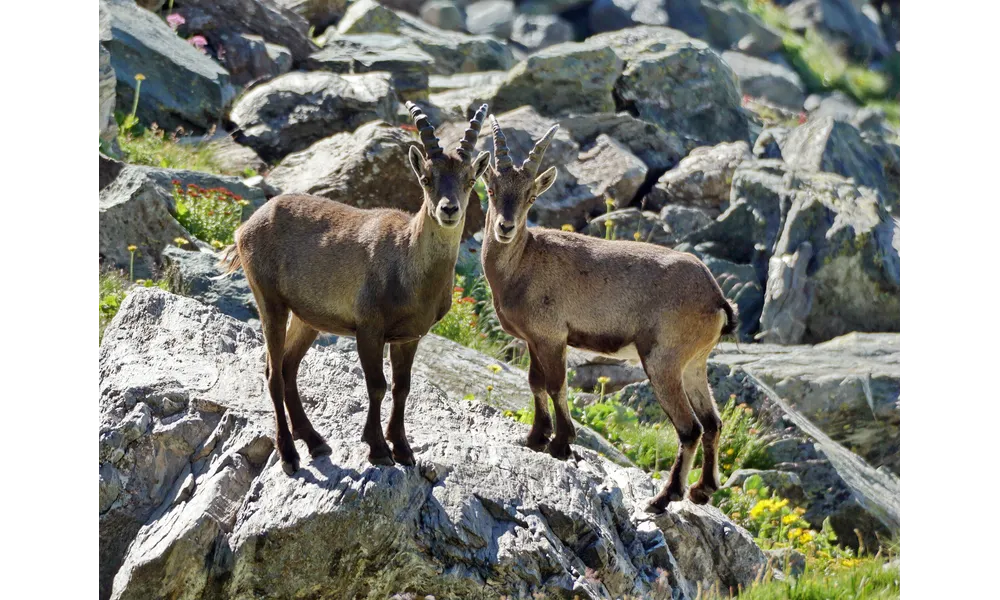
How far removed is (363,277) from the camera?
7566 millimetres

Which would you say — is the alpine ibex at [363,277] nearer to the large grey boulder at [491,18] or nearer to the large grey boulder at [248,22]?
the large grey boulder at [248,22]

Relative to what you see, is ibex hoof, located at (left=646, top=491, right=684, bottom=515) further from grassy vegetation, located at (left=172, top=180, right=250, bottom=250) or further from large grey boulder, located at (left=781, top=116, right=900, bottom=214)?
large grey boulder, located at (left=781, top=116, right=900, bottom=214)

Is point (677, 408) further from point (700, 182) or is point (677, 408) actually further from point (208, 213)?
point (700, 182)

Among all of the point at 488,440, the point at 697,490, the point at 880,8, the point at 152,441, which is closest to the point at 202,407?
the point at 152,441

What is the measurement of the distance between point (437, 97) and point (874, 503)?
1434 centimetres

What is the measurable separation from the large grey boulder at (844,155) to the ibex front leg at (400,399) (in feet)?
46.1

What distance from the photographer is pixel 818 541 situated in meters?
10.5

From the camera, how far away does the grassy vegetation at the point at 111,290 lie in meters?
10.9

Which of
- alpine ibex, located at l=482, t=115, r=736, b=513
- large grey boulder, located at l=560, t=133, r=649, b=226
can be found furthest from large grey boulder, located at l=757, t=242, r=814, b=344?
alpine ibex, located at l=482, t=115, r=736, b=513

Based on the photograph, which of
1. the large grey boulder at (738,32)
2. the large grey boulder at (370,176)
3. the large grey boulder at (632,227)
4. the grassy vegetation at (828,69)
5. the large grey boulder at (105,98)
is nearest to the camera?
the large grey boulder at (370,176)

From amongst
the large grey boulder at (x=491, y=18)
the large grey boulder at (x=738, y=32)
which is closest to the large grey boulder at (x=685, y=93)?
the large grey boulder at (x=491, y=18)

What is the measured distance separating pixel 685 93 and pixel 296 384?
16.6 m

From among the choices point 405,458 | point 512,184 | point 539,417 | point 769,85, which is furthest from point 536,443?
point 769,85
